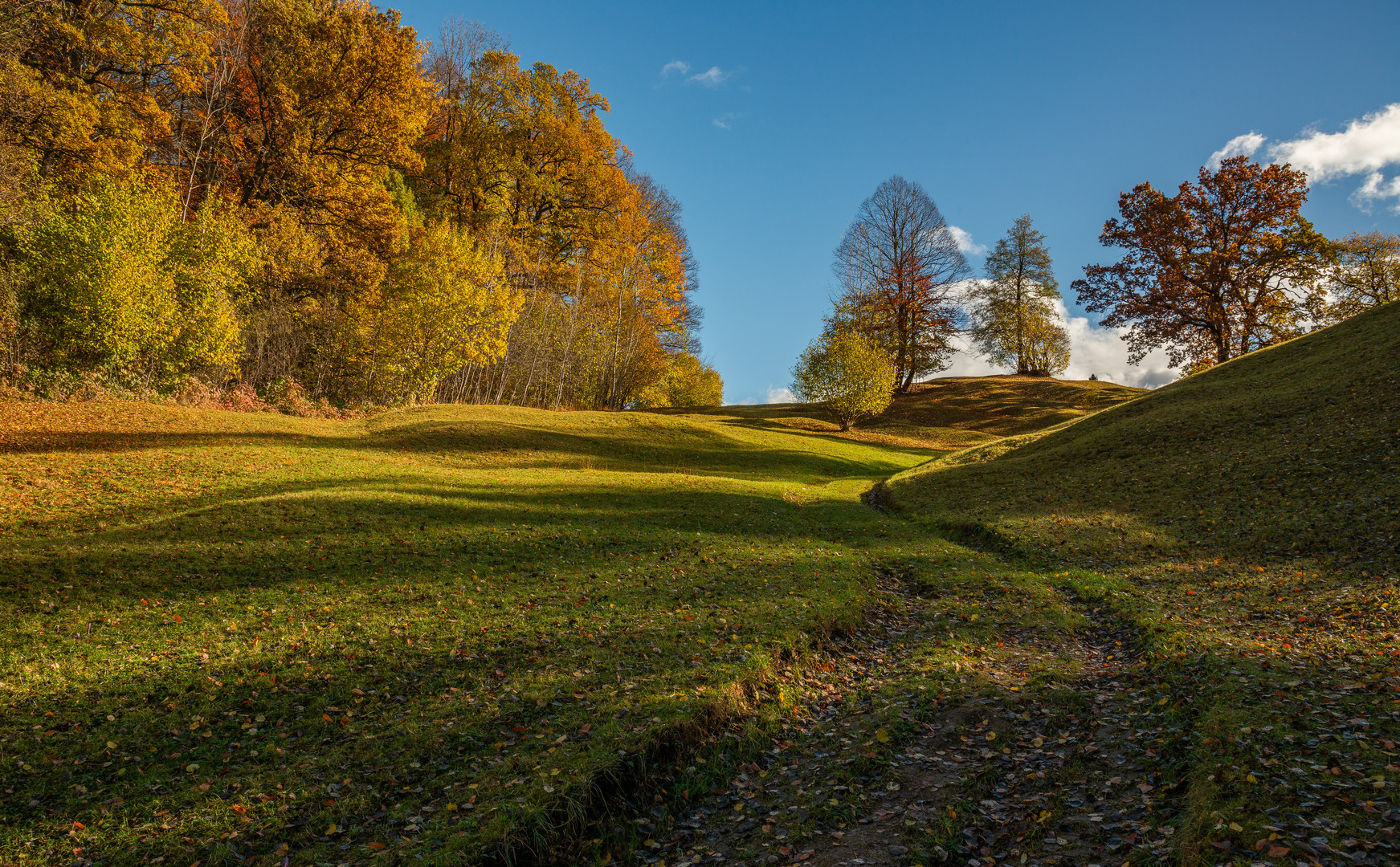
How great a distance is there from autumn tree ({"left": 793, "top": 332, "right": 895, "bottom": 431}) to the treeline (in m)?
15.2

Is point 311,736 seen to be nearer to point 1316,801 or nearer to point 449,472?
point 1316,801

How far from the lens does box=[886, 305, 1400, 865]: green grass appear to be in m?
6.19

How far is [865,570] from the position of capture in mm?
15148

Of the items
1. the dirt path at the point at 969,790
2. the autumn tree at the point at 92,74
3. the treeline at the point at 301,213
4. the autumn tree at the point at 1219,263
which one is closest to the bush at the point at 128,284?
the treeline at the point at 301,213

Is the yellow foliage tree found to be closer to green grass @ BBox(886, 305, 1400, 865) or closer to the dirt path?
green grass @ BBox(886, 305, 1400, 865)

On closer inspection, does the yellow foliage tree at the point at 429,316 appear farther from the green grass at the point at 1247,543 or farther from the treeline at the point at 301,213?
the green grass at the point at 1247,543

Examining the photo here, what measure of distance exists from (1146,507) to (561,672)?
17.9 metres

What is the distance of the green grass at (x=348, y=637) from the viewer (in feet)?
20.9

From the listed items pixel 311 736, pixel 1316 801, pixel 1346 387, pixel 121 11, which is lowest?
pixel 311 736

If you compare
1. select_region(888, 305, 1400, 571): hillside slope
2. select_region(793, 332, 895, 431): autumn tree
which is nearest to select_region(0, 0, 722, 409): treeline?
select_region(793, 332, 895, 431): autumn tree

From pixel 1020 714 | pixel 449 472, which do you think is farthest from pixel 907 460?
pixel 1020 714

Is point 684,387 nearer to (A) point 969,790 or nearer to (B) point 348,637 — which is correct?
(B) point 348,637

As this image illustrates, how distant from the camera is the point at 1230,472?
18.5 m

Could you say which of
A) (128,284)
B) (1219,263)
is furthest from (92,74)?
(1219,263)
